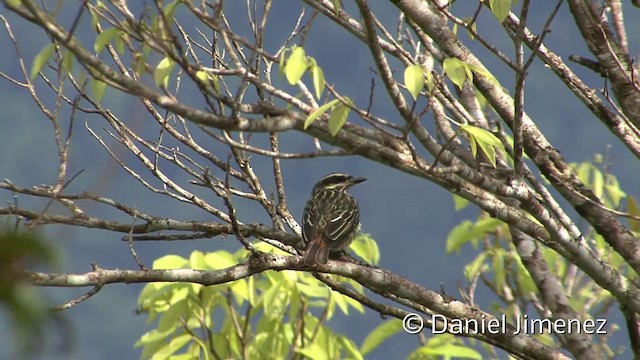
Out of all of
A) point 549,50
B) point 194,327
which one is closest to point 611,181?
point 549,50

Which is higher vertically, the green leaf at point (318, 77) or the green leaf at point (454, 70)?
the green leaf at point (318, 77)

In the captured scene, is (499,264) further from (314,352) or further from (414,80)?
(414,80)

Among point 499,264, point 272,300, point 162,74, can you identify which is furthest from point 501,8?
point 499,264

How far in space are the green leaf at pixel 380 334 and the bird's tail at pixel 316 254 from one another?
905 millimetres

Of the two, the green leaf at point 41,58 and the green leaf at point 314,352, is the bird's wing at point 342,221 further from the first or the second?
the green leaf at point 41,58

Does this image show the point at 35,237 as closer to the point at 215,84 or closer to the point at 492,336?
the point at 215,84

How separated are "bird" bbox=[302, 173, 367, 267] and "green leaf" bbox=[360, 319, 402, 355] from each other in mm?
885

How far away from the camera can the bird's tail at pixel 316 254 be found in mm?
7160

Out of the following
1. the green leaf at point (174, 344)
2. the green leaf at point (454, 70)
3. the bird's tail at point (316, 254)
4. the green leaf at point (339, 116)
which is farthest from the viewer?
the green leaf at point (174, 344)

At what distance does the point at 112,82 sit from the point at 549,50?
4.09 metres

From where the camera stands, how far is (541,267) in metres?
8.59

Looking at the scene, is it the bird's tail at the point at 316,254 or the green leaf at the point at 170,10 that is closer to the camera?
the green leaf at the point at 170,10

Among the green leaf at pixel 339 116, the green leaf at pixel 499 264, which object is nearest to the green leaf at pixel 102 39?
the green leaf at pixel 339 116

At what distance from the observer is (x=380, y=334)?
8180 millimetres
